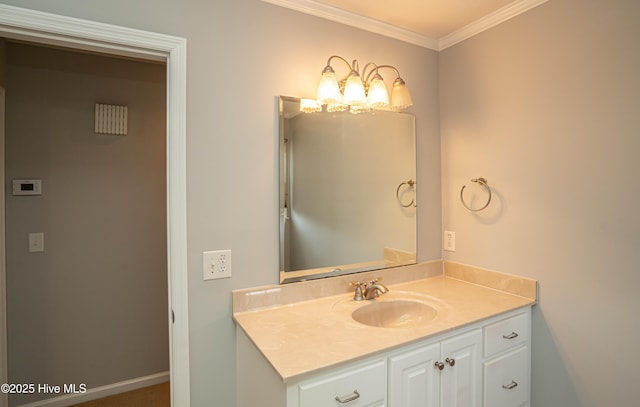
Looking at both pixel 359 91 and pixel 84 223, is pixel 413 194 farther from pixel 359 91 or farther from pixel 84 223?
pixel 84 223

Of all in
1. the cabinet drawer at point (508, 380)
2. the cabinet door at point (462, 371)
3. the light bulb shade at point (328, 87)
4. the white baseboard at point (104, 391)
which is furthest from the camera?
the white baseboard at point (104, 391)

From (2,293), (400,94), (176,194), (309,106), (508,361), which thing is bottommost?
(508,361)

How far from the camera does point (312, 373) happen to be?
1.01 meters

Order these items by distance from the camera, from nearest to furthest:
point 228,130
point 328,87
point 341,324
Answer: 1. point 341,324
2. point 228,130
3. point 328,87

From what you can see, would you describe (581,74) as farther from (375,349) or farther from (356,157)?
(375,349)

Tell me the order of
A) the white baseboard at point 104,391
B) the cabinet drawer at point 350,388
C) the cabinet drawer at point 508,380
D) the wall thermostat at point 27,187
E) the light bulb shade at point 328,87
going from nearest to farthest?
the cabinet drawer at point 350,388, the cabinet drawer at point 508,380, the light bulb shade at point 328,87, the wall thermostat at point 27,187, the white baseboard at point 104,391

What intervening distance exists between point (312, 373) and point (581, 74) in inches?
66.5

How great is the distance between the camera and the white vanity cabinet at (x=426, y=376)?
1.05 metres

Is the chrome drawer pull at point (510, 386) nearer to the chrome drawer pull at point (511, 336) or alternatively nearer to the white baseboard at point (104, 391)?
the chrome drawer pull at point (511, 336)

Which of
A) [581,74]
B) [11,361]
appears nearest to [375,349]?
[581,74]

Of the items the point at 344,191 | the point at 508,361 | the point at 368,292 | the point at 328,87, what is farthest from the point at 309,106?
the point at 508,361

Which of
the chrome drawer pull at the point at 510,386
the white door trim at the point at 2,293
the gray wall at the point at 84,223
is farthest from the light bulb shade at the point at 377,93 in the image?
the white door trim at the point at 2,293

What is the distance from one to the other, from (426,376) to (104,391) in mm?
2329

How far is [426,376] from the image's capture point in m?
1.26
